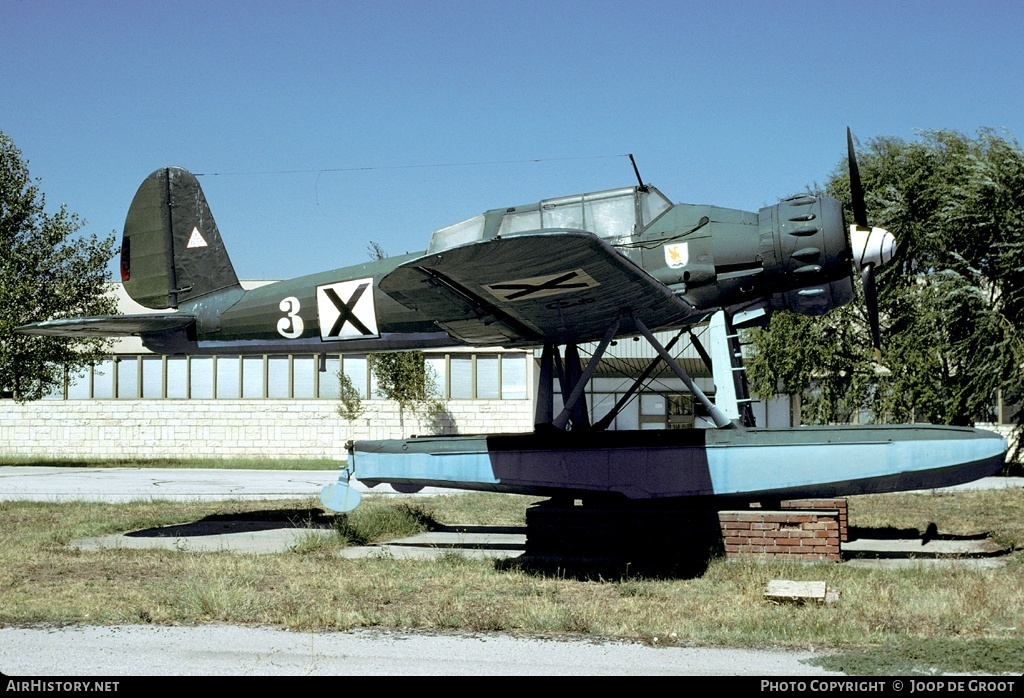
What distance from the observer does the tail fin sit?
13.9 metres

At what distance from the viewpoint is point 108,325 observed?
12.0 meters

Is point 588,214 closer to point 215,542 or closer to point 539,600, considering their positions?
point 539,600

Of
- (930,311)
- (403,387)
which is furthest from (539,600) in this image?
(403,387)

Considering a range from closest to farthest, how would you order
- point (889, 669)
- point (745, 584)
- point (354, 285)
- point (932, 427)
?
point (889, 669), point (745, 584), point (932, 427), point (354, 285)

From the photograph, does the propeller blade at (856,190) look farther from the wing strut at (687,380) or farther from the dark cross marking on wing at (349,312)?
the dark cross marking on wing at (349,312)

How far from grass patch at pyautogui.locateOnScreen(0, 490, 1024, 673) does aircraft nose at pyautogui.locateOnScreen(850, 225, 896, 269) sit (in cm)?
361

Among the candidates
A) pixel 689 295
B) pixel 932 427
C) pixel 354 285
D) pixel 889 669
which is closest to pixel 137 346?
pixel 354 285

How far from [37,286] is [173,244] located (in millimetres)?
19676

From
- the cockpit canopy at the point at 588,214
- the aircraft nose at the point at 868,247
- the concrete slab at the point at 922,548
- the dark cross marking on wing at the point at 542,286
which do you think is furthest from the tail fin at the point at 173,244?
the concrete slab at the point at 922,548

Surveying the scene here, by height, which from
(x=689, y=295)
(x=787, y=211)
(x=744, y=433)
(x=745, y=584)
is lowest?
(x=745, y=584)

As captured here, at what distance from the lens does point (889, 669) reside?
17.8 feet

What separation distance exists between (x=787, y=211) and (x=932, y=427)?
2.81m

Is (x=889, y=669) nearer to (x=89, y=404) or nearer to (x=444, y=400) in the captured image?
(x=444, y=400)
